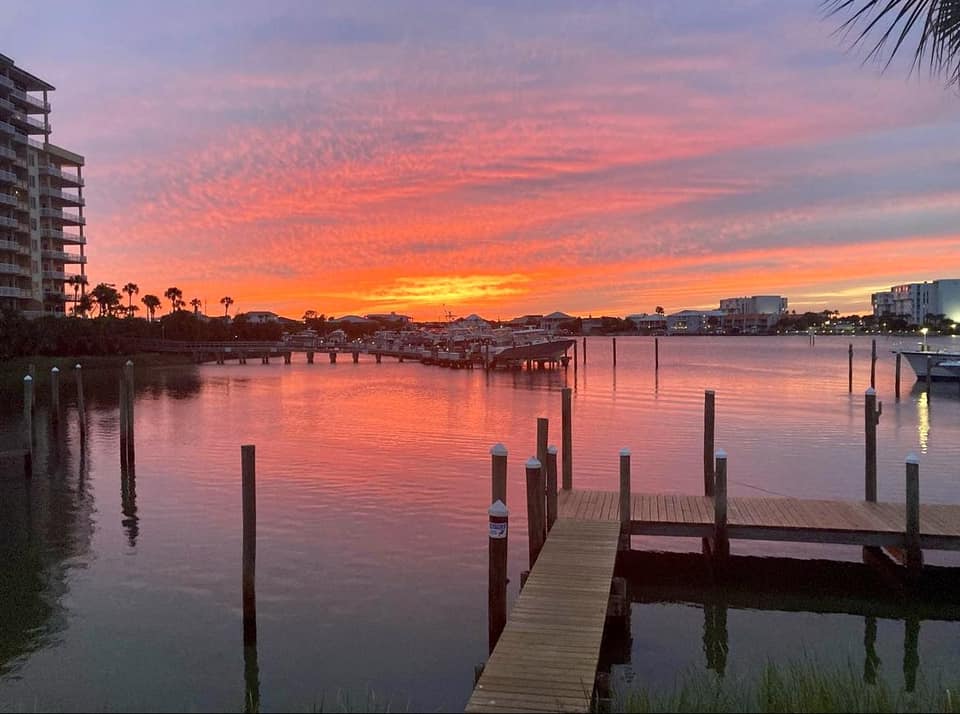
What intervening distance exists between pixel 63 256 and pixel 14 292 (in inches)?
408

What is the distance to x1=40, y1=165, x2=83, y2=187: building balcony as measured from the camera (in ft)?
272

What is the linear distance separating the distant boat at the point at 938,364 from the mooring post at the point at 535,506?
46.9 metres

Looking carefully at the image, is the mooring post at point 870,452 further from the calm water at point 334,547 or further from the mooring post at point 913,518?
the mooring post at point 913,518

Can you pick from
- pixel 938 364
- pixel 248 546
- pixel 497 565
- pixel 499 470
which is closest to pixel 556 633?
pixel 497 565

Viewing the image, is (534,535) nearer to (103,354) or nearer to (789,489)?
(789,489)

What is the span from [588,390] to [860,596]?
42965 mm

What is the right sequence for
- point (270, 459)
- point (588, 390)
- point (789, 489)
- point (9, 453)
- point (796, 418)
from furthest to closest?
point (588, 390)
point (796, 418)
point (270, 459)
point (9, 453)
point (789, 489)

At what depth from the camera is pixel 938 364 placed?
5172cm

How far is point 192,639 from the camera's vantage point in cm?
1163

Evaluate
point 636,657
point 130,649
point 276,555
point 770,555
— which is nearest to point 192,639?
point 130,649

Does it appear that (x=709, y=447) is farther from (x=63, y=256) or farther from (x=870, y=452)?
(x=63, y=256)

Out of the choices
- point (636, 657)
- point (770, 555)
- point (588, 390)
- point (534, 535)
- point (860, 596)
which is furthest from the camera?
point (588, 390)

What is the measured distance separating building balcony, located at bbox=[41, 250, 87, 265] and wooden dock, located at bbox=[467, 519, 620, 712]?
84056mm

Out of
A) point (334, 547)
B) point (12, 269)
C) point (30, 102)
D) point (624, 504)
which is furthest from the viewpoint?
point (30, 102)
